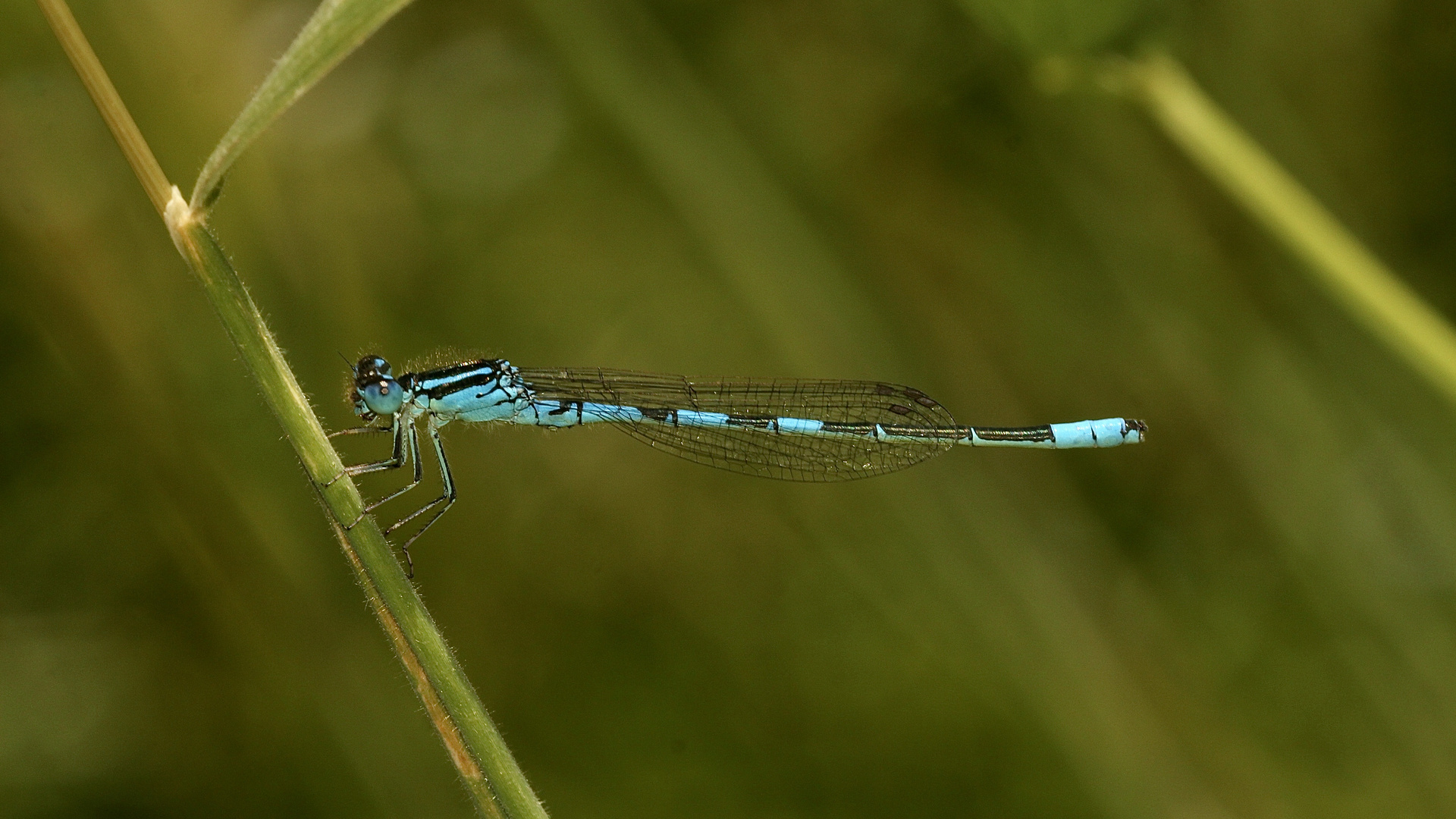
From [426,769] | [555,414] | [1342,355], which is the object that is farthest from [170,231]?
[1342,355]

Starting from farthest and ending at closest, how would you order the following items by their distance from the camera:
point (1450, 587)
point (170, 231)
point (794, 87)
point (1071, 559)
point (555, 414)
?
point (794, 87) → point (1071, 559) → point (1450, 587) → point (555, 414) → point (170, 231)

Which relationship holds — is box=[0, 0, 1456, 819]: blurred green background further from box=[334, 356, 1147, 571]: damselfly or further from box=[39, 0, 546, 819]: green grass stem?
box=[39, 0, 546, 819]: green grass stem

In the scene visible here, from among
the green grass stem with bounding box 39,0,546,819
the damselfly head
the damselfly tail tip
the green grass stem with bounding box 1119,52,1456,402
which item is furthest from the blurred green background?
the green grass stem with bounding box 39,0,546,819

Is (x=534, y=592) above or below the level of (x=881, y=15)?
below

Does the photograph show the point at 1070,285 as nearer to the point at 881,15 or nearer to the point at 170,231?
the point at 881,15

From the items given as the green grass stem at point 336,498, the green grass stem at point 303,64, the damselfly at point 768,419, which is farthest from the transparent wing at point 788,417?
the green grass stem at point 303,64

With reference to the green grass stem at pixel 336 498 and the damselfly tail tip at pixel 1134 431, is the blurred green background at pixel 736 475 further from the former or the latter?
the green grass stem at pixel 336 498

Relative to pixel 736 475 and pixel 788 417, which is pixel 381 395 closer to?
pixel 788 417
